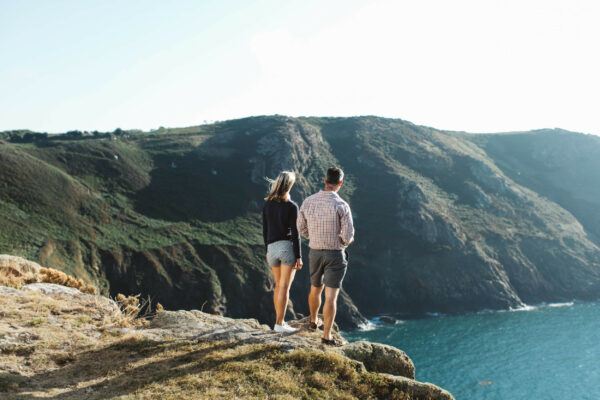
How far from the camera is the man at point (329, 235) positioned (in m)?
7.63

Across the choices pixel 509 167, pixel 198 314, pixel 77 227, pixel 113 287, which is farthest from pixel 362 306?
pixel 509 167

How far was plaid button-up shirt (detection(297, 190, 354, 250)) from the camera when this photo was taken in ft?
→ 25.0

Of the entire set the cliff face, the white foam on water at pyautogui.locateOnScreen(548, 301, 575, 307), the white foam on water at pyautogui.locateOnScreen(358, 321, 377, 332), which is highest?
the cliff face

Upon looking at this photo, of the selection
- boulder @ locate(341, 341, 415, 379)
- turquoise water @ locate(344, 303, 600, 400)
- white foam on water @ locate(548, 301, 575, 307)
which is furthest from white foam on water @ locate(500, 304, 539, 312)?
boulder @ locate(341, 341, 415, 379)

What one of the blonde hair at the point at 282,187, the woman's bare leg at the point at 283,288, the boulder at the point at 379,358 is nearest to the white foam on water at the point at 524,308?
the boulder at the point at 379,358

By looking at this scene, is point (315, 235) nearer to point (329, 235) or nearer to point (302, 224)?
point (329, 235)

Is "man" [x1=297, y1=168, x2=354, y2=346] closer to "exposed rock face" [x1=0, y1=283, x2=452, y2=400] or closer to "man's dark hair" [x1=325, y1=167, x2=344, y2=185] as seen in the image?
"man's dark hair" [x1=325, y1=167, x2=344, y2=185]

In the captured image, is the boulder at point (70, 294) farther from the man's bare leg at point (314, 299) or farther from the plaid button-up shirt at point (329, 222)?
the plaid button-up shirt at point (329, 222)

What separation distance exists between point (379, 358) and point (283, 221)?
342 cm

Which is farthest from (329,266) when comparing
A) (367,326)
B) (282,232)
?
(367,326)

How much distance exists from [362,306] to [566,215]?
88.8m

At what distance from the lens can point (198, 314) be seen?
31.7 ft

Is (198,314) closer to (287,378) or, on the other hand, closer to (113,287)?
(287,378)

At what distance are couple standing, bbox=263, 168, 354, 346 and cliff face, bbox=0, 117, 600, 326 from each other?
59.2m
